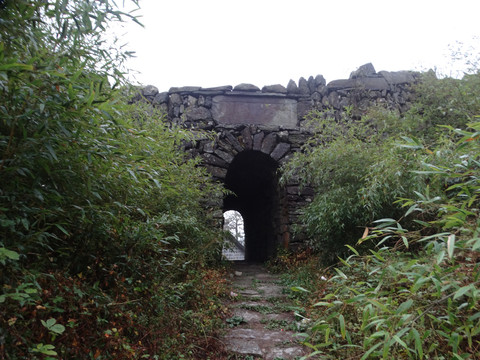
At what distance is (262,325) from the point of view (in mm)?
3471

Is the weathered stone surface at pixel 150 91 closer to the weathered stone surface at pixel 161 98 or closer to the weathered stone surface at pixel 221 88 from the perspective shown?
the weathered stone surface at pixel 161 98

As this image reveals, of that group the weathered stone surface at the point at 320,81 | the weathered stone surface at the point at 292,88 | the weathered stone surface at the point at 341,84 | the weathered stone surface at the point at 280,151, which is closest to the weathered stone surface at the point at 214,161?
the weathered stone surface at the point at 280,151

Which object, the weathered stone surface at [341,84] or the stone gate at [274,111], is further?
the weathered stone surface at [341,84]

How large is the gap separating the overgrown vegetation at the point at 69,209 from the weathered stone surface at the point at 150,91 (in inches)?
170

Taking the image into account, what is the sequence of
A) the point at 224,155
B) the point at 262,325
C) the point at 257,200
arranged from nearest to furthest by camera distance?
the point at 262,325 → the point at 224,155 → the point at 257,200

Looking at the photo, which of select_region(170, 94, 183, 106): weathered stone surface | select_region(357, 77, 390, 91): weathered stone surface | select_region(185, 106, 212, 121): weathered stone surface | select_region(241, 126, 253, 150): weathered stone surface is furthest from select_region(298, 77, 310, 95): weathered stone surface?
select_region(170, 94, 183, 106): weathered stone surface

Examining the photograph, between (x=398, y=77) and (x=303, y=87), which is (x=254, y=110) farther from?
(x=398, y=77)

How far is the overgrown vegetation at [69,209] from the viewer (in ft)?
5.07

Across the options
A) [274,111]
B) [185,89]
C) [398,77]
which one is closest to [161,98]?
[185,89]

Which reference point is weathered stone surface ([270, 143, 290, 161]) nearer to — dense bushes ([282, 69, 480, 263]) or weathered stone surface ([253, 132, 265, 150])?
weathered stone surface ([253, 132, 265, 150])

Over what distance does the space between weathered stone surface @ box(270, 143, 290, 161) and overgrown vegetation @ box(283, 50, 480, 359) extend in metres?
1.40

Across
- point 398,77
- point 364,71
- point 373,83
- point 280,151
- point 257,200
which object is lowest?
point 257,200

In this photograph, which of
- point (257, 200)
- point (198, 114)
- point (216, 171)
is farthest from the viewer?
point (257, 200)

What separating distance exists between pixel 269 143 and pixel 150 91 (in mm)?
2513
